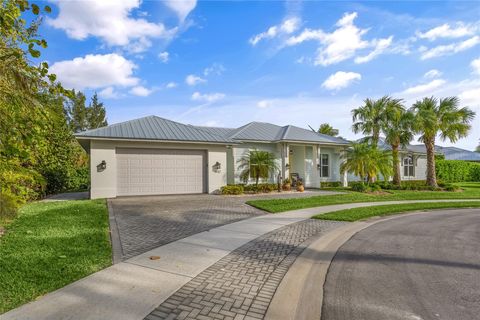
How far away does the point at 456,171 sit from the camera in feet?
103

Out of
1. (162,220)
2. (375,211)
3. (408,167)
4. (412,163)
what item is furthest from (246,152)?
(412,163)

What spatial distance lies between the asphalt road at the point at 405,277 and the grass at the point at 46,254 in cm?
356

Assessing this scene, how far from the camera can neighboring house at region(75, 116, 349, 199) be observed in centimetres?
1400

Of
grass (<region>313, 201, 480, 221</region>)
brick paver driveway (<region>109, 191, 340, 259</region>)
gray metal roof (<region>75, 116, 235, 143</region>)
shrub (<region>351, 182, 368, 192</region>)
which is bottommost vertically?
grass (<region>313, 201, 480, 221</region>)

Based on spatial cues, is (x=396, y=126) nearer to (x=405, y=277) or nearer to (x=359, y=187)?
(x=359, y=187)

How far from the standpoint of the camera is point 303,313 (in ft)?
11.1

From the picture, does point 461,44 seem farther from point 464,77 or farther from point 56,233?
point 56,233

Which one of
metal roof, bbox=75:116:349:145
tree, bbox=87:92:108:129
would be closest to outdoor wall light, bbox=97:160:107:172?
metal roof, bbox=75:116:349:145

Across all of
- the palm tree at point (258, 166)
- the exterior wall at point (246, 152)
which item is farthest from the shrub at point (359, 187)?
the palm tree at point (258, 166)

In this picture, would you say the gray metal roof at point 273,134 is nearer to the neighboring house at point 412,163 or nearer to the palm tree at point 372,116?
the palm tree at point 372,116

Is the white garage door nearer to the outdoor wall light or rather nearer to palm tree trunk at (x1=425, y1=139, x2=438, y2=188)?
the outdoor wall light

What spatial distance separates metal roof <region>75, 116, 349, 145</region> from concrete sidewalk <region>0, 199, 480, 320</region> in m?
9.56

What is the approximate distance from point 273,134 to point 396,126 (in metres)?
8.85

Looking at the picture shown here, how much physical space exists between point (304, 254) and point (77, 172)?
19.5m
